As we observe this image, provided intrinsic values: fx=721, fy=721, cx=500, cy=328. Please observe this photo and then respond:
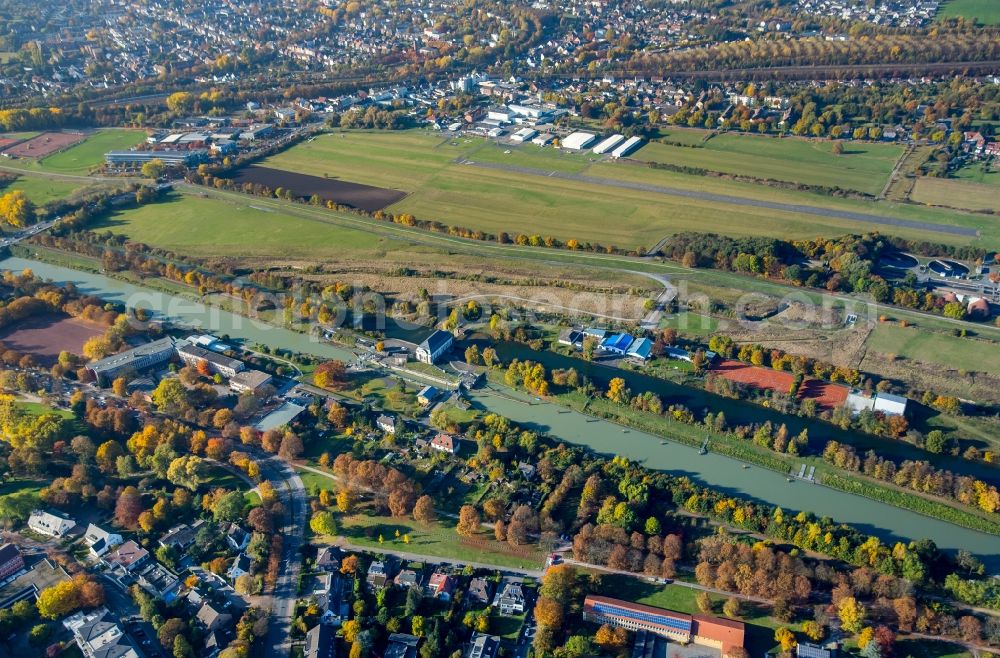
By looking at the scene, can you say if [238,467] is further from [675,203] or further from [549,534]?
[675,203]

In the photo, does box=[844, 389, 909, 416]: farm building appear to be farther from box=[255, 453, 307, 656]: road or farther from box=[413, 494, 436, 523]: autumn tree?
box=[255, 453, 307, 656]: road

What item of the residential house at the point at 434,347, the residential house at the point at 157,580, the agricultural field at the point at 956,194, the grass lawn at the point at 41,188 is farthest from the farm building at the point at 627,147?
the residential house at the point at 157,580

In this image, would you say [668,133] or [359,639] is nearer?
[359,639]

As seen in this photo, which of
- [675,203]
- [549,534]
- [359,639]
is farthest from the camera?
[675,203]

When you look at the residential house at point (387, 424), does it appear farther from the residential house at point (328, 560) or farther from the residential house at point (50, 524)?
the residential house at point (50, 524)

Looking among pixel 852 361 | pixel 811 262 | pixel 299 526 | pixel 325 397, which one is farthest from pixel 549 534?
pixel 811 262
